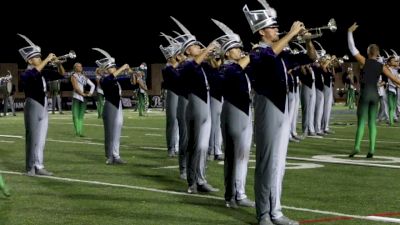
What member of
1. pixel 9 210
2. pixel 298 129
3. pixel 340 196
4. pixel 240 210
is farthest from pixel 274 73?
pixel 298 129

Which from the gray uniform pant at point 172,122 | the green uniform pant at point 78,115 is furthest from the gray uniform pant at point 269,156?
the green uniform pant at point 78,115

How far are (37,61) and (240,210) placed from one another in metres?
5.52

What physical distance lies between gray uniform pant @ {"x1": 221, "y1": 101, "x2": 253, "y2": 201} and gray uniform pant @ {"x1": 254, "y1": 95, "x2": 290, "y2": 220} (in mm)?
1271

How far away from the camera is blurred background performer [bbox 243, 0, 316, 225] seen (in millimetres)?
7750

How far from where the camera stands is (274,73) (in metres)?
7.79

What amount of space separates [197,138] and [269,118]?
271 cm

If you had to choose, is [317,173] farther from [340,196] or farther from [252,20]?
[252,20]

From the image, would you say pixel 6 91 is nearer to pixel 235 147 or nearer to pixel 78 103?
pixel 78 103

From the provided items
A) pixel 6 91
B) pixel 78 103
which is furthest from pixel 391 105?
pixel 6 91

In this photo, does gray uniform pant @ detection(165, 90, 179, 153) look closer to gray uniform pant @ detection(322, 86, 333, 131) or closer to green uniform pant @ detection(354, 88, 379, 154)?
green uniform pant @ detection(354, 88, 379, 154)

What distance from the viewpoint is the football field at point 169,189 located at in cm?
841

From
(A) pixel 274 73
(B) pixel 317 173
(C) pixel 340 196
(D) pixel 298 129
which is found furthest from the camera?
(D) pixel 298 129

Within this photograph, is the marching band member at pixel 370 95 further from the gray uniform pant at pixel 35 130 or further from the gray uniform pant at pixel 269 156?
the gray uniform pant at pixel 269 156

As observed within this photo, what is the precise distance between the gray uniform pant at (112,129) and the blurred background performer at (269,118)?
22.9 feet
